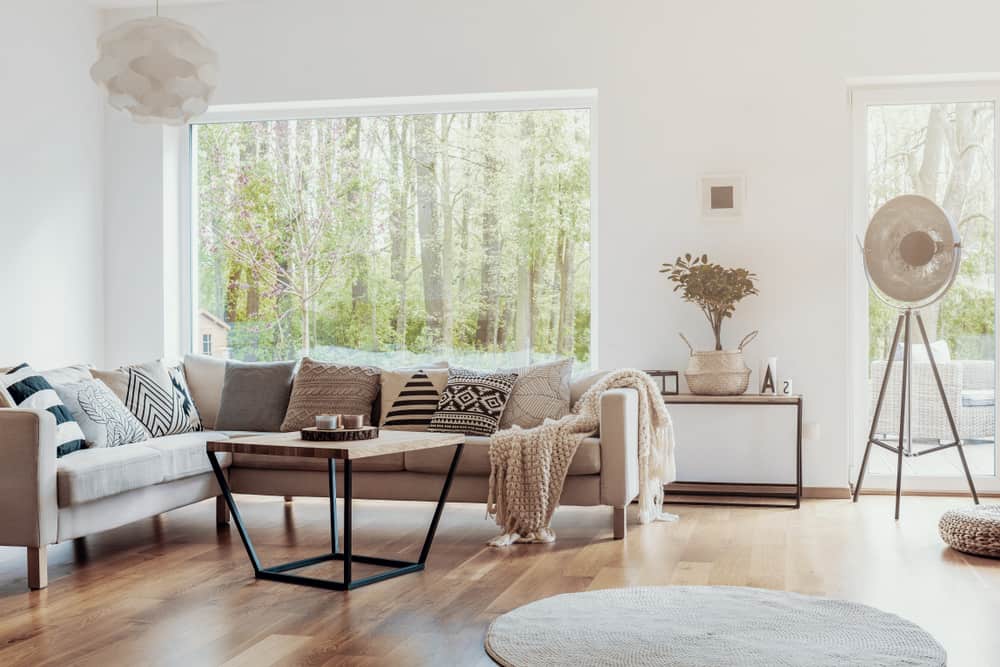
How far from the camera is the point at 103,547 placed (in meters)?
4.60

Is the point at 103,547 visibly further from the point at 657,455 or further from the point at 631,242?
the point at 631,242

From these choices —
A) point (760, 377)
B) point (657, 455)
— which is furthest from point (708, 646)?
point (760, 377)

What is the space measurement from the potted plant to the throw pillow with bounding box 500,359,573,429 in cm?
82

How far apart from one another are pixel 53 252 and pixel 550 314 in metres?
2.90

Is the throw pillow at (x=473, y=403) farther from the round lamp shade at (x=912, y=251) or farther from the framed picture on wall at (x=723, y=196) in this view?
the round lamp shade at (x=912, y=251)

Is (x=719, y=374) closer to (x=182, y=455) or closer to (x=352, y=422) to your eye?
(x=352, y=422)

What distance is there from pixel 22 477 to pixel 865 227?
453cm

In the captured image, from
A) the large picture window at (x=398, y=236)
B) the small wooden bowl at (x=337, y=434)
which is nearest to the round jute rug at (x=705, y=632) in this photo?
the small wooden bowl at (x=337, y=434)

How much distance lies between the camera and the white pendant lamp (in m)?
3.91

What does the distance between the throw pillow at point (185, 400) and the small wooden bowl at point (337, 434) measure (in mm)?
1558

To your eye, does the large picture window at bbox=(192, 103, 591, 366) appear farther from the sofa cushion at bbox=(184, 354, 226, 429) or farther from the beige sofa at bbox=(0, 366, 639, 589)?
the beige sofa at bbox=(0, 366, 639, 589)

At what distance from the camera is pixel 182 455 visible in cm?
468

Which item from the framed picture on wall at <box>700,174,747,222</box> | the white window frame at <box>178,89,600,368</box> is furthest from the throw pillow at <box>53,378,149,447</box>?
the framed picture on wall at <box>700,174,747,222</box>

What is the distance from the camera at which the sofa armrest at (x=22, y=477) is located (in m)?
3.82
